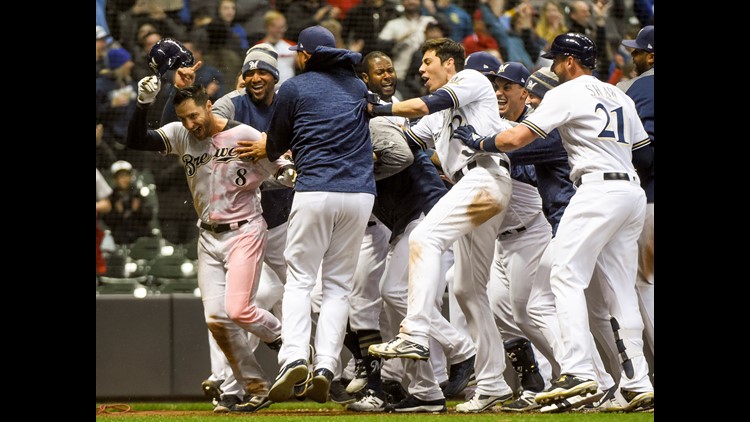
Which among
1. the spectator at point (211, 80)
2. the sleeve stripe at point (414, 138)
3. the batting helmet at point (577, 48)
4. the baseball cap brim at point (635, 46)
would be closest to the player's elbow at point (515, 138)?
the batting helmet at point (577, 48)

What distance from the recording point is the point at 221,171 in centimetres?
712

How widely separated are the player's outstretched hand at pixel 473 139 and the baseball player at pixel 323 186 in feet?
1.81

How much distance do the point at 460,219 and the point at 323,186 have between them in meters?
0.81

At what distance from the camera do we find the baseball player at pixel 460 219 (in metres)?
6.53

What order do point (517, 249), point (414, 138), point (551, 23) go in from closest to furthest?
point (517, 249), point (414, 138), point (551, 23)

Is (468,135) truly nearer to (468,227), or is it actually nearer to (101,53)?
(468,227)

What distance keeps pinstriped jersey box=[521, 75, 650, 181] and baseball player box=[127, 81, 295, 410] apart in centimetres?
169

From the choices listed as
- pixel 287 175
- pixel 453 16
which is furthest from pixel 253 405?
pixel 453 16

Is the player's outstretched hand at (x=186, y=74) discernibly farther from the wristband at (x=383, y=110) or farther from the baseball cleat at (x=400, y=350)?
the baseball cleat at (x=400, y=350)

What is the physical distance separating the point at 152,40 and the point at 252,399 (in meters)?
4.75

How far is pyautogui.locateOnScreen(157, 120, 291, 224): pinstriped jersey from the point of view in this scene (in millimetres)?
7125

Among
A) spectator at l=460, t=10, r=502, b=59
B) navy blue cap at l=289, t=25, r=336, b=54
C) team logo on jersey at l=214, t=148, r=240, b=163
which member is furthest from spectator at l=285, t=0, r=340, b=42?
navy blue cap at l=289, t=25, r=336, b=54
